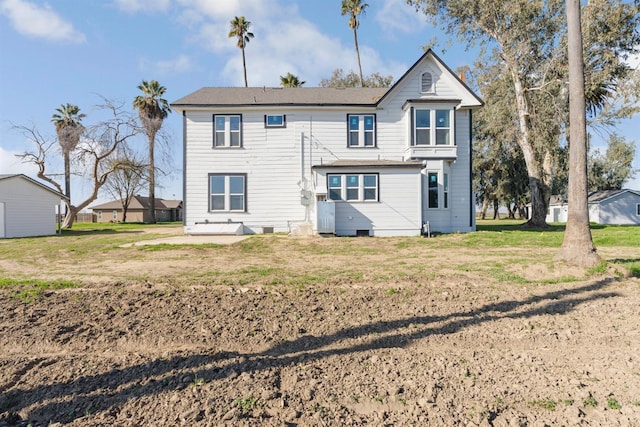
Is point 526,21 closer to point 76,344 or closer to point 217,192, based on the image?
point 217,192

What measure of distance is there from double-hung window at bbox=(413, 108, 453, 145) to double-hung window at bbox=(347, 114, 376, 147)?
2.21 meters

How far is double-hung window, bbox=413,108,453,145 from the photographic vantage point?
1734 cm

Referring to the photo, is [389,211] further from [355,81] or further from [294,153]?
[355,81]

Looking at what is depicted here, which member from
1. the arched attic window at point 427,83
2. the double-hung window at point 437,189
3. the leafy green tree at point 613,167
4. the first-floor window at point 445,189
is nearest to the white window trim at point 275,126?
the arched attic window at point 427,83

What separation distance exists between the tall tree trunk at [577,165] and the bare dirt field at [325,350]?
33.8 inches

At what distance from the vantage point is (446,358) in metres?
3.73

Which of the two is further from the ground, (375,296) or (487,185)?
(487,185)

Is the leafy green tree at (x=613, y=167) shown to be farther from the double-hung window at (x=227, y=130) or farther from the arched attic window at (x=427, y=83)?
the double-hung window at (x=227, y=130)

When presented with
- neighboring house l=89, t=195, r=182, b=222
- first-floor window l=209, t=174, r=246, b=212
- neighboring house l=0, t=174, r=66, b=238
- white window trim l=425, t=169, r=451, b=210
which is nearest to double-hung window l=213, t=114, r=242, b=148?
first-floor window l=209, t=174, r=246, b=212

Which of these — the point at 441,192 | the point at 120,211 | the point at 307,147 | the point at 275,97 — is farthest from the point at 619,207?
the point at 120,211

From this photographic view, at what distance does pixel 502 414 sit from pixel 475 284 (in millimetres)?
4077

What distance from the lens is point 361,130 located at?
60.7 ft

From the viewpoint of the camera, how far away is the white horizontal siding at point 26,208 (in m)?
20.9

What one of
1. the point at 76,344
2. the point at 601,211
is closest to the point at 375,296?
the point at 76,344
